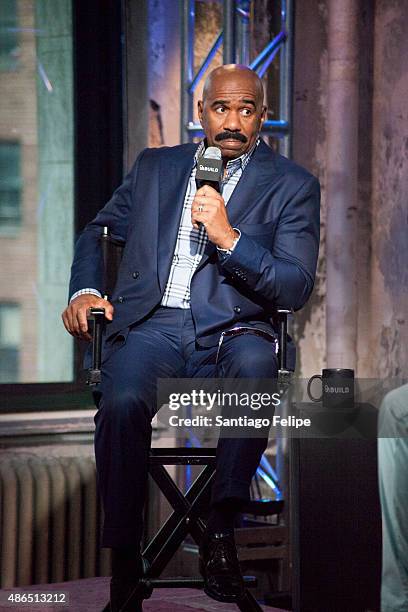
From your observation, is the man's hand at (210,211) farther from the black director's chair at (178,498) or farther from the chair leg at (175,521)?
the chair leg at (175,521)

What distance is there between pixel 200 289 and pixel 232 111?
501 millimetres

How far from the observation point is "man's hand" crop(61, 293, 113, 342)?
8.95 feet

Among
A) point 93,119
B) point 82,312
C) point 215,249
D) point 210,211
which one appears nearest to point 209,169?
point 210,211

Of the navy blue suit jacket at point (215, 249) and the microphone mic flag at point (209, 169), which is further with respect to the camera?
the navy blue suit jacket at point (215, 249)

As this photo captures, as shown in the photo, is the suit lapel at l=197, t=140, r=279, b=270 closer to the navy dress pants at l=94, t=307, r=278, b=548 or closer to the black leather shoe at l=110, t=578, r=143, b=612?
the navy dress pants at l=94, t=307, r=278, b=548

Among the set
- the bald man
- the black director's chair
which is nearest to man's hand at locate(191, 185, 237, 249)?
the bald man

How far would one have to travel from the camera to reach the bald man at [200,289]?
2447 millimetres

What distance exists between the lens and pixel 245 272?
2600mm

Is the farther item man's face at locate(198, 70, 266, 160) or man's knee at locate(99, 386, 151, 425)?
man's face at locate(198, 70, 266, 160)

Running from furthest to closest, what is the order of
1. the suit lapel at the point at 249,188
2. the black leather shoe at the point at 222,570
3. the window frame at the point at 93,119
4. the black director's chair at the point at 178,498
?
the window frame at the point at 93,119
the suit lapel at the point at 249,188
the black director's chair at the point at 178,498
the black leather shoe at the point at 222,570

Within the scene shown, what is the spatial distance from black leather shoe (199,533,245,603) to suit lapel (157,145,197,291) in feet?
2.36

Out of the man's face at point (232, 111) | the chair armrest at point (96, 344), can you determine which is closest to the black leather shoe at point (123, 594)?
the chair armrest at point (96, 344)

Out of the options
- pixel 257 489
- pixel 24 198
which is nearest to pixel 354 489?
pixel 257 489

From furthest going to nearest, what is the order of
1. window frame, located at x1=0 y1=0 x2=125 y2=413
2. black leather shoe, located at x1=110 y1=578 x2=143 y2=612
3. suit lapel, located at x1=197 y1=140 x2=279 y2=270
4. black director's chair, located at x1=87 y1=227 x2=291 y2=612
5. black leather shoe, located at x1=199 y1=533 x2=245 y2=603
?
window frame, located at x1=0 y1=0 x2=125 y2=413
suit lapel, located at x1=197 y1=140 x2=279 y2=270
black director's chair, located at x1=87 y1=227 x2=291 y2=612
black leather shoe, located at x1=110 y1=578 x2=143 y2=612
black leather shoe, located at x1=199 y1=533 x2=245 y2=603
